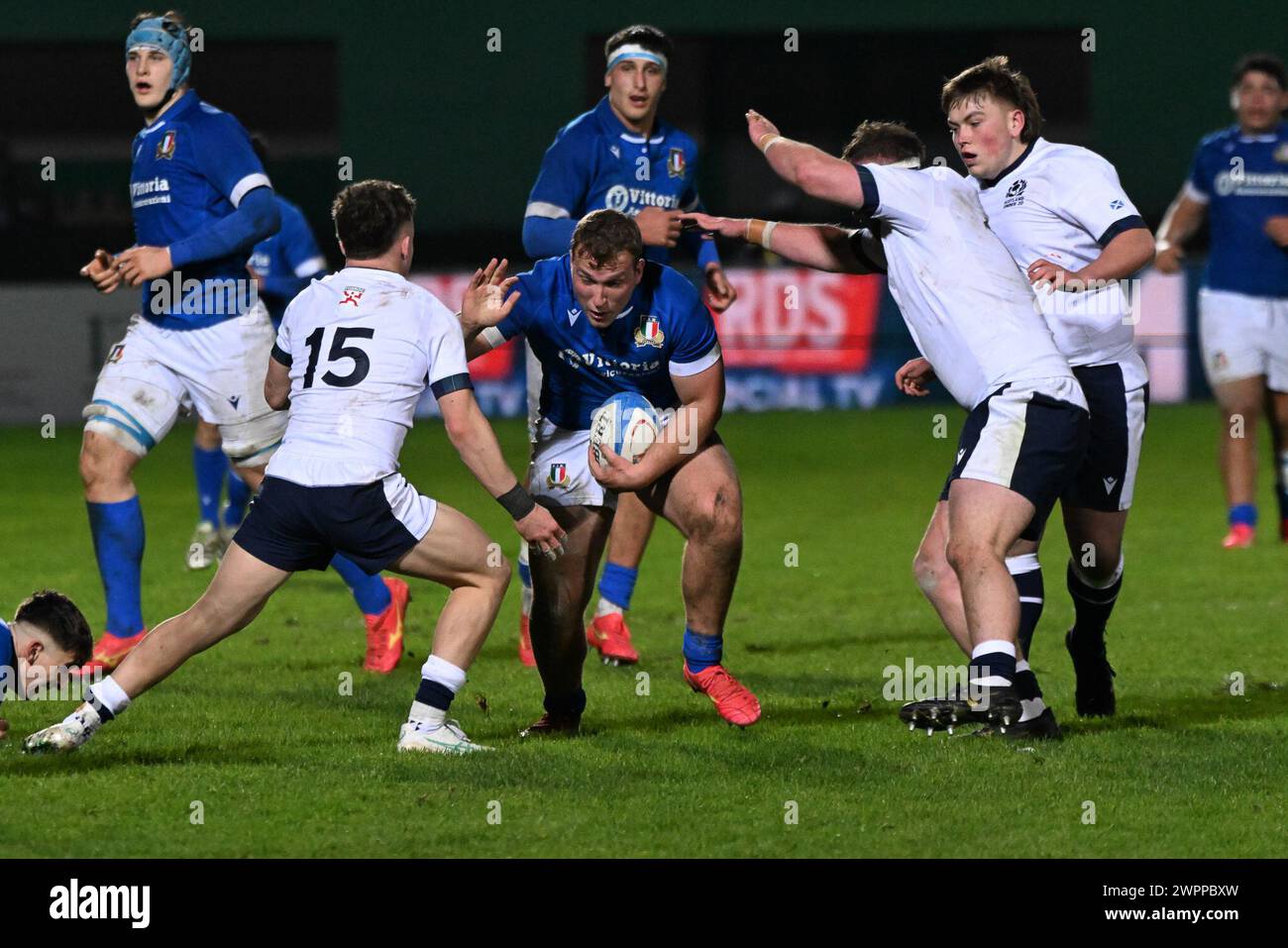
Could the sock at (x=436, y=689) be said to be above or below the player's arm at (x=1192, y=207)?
below

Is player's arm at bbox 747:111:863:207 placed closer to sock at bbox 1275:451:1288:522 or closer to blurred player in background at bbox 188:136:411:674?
blurred player in background at bbox 188:136:411:674

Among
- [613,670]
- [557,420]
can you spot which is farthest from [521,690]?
[557,420]

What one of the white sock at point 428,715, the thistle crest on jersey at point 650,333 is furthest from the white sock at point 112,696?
the thistle crest on jersey at point 650,333

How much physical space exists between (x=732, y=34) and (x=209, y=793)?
20.5 meters

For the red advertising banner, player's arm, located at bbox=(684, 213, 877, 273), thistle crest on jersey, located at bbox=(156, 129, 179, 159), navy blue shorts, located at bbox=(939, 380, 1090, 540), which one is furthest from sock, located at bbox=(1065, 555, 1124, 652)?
the red advertising banner

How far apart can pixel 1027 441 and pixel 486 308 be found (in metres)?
1.78

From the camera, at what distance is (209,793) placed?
5594 mm

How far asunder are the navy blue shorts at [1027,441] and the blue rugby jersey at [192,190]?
11.3ft

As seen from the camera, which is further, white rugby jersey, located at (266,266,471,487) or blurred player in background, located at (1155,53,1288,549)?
blurred player in background, located at (1155,53,1288,549)

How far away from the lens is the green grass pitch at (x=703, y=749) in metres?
5.14

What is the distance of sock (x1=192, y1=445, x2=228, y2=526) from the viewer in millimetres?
11625

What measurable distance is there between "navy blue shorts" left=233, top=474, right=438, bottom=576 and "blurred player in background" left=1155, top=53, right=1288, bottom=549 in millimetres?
6681

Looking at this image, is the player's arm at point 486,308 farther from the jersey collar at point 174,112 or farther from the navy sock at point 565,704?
the jersey collar at point 174,112

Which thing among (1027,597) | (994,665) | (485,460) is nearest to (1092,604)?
(1027,597)
